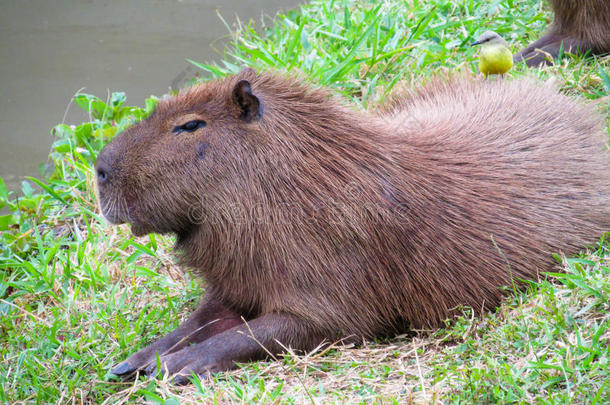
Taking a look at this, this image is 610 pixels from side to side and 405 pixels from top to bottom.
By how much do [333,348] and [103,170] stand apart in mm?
1135

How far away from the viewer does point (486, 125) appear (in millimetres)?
3424

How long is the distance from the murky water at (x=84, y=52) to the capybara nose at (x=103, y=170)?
10.6 feet

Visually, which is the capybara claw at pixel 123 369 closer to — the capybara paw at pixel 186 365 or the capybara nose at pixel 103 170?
the capybara paw at pixel 186 365

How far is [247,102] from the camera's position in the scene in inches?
118

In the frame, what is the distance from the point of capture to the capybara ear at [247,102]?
2963 millimetres

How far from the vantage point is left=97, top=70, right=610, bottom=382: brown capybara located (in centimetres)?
296

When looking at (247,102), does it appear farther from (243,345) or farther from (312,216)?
(243,345)

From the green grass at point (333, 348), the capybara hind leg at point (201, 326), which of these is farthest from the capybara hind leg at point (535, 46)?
the capybara hind leg at point (201, 326)

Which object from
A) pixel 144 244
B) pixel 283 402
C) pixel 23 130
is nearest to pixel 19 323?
pixel 144 244

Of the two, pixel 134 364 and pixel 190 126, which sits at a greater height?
pixel 190 126

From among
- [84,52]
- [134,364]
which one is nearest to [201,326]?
[134,364]

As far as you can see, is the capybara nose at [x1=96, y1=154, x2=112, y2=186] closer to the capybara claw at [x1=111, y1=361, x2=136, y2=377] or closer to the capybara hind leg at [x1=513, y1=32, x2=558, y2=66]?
the capybara claw at [x1=111, y1=361, x2=136, y2=377]

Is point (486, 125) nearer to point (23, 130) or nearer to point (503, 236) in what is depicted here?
point (503, 236)

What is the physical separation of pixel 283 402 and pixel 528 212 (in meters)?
1.29
